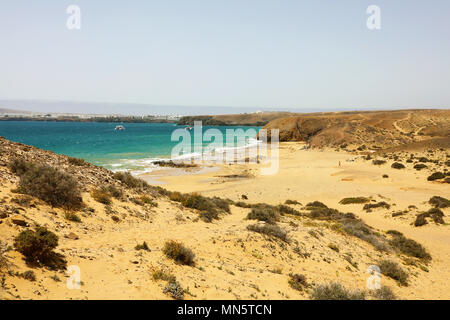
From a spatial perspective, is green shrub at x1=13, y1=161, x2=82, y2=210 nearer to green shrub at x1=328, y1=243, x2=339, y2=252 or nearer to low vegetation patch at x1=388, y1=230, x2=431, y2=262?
green shrub at x1=328, y1=243, x2=339, y2=252

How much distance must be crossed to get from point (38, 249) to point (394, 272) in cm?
1190

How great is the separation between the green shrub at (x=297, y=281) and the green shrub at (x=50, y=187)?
839 centimetres

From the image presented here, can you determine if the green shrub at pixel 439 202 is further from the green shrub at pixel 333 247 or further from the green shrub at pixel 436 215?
the green shrub at pixel 333 247

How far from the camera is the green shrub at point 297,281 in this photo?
335 inches

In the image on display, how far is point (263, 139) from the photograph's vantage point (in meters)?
84.6

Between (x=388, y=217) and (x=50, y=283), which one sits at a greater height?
(x=50, y=283)

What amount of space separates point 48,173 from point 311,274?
10621 millimetres

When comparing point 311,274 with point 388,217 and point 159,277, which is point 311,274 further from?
point 388,217

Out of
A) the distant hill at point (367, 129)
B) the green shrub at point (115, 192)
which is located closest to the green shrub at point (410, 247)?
the green shrub at point (115, 192)

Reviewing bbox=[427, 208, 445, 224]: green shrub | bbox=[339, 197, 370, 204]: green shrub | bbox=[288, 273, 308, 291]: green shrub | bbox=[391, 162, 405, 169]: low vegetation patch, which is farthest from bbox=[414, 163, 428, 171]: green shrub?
bbox=[288, 273, 308, 291]: green shrub

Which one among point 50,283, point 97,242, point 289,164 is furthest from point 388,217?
point 289,164

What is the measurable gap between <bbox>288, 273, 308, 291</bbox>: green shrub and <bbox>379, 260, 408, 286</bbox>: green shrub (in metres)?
4.30

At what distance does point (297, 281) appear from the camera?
888cm
